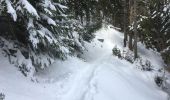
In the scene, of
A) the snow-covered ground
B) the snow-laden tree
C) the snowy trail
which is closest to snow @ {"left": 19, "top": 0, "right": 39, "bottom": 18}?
the snow-laden tree

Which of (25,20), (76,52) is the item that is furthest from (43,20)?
(76,52)

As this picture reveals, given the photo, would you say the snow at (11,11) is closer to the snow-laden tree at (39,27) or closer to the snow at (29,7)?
the snow-laden tree at (39,27)

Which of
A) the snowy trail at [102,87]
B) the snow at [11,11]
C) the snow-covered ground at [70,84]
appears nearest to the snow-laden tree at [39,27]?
the snow at [11,11]

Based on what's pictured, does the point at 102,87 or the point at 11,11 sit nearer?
the point at 11,11

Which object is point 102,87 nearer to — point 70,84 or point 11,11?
point 70,84

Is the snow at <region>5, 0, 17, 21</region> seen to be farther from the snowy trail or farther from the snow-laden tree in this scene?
the snowy trail

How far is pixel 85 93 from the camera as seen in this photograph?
1180 centimetres

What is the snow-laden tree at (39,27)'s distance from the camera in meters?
11.8

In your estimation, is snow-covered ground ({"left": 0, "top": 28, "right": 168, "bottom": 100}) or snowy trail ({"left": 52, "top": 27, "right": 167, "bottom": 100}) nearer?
snow-covered ground ({"left": 0, "top": 28, "right": 168, "bottom": 100})

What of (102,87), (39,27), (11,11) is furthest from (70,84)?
(11,11)

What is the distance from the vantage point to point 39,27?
508 inches

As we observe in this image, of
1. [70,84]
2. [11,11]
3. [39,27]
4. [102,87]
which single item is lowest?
[102,87]

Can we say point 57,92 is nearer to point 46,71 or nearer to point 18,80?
point 18,80

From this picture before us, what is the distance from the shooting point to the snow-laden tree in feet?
38.7
